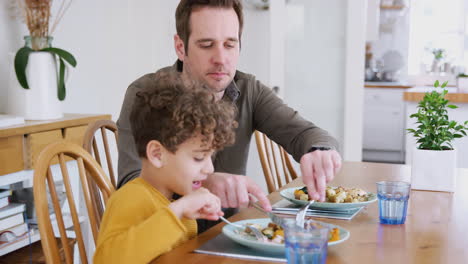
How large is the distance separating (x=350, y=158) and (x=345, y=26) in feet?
3.06

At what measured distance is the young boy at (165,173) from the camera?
3.49 ft

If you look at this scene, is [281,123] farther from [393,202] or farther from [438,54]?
[438,54]

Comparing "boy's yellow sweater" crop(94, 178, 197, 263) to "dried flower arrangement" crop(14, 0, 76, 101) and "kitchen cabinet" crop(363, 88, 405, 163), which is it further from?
"kitchen cabinet" crop(363, 88, 405, 163)

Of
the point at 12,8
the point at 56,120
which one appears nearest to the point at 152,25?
the point at 12,8

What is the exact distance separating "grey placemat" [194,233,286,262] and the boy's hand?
64mm

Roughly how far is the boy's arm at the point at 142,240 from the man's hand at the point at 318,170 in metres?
0.44

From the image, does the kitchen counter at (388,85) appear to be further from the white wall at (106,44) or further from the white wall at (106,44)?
the white wall at (106,44)

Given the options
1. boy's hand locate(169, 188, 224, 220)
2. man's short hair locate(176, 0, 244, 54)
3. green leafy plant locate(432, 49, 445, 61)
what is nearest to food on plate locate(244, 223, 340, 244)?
boy's hand locate(169, 188, 224, 220)

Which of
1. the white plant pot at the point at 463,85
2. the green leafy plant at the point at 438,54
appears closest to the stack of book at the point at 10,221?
the white plant pot at the point at 463,85

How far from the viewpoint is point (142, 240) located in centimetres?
105

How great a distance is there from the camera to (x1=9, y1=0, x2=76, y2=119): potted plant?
2.50 m

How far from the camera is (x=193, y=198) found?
3.69 feet

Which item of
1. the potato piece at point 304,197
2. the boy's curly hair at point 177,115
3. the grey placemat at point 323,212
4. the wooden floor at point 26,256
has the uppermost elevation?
the boy's curly hair at point 177,115

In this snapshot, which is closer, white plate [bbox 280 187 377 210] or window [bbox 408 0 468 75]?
white plate [bbox 280 187 377 210]
